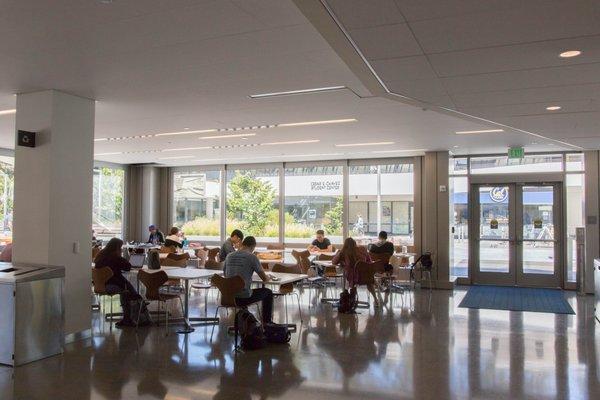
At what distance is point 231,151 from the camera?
11.9m

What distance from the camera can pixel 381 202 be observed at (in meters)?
13.1

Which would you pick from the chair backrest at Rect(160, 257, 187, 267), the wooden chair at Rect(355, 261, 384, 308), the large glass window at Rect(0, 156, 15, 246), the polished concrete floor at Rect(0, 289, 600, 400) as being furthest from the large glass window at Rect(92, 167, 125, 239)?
the wooden chair at Rect(355, 261, 384, 308)

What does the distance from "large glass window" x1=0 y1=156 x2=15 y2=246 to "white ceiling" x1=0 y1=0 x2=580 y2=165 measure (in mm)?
3698

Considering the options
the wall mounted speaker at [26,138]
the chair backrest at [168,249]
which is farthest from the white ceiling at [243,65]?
the chair backrest at [168,249]

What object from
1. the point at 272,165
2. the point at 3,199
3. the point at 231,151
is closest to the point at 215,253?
the point at 231,151

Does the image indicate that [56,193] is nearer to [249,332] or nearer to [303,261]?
[249,332]

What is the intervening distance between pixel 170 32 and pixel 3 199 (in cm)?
980

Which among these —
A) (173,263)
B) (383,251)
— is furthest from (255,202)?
Result: (173,263)

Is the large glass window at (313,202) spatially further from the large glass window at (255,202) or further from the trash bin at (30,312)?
the trash bin at (30,312)

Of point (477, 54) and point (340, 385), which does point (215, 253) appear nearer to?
point (340, 385)

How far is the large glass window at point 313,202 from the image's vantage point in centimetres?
1357

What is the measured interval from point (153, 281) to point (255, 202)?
26.5ft

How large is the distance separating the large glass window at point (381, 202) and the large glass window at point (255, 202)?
2.24 m

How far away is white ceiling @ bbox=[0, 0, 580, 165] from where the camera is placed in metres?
3.62
